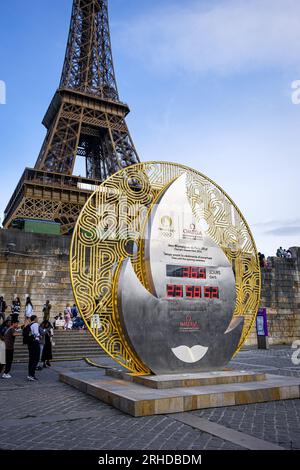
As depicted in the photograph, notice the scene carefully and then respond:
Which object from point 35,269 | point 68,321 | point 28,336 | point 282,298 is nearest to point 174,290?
point 28,336

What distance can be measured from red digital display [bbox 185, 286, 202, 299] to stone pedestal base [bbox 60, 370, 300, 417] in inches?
63.1

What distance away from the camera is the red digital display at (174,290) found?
7.98 metres

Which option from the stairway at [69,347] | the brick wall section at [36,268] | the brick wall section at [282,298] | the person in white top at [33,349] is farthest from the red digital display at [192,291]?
the brick wall section at [282,298]

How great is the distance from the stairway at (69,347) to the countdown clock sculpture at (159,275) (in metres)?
7.30

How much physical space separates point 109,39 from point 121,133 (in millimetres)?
14321

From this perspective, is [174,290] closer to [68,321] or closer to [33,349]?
[33,349]

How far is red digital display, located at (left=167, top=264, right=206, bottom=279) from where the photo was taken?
8.09 m

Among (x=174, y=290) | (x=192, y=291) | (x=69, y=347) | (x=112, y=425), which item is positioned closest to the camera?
(x=112, y=425)

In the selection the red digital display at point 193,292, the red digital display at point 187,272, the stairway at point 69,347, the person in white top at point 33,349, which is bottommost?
the stairway at point 69,347

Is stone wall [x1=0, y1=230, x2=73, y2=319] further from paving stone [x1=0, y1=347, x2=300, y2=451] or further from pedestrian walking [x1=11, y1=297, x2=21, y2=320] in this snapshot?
paving stone [x1=0, y1=347, x2=300, y2=451]

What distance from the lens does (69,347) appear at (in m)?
15.3

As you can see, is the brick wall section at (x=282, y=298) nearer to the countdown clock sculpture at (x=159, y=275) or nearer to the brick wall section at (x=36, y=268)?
the brick wall section at (x=36, y=268)

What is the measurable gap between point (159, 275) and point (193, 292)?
3.06 ft
